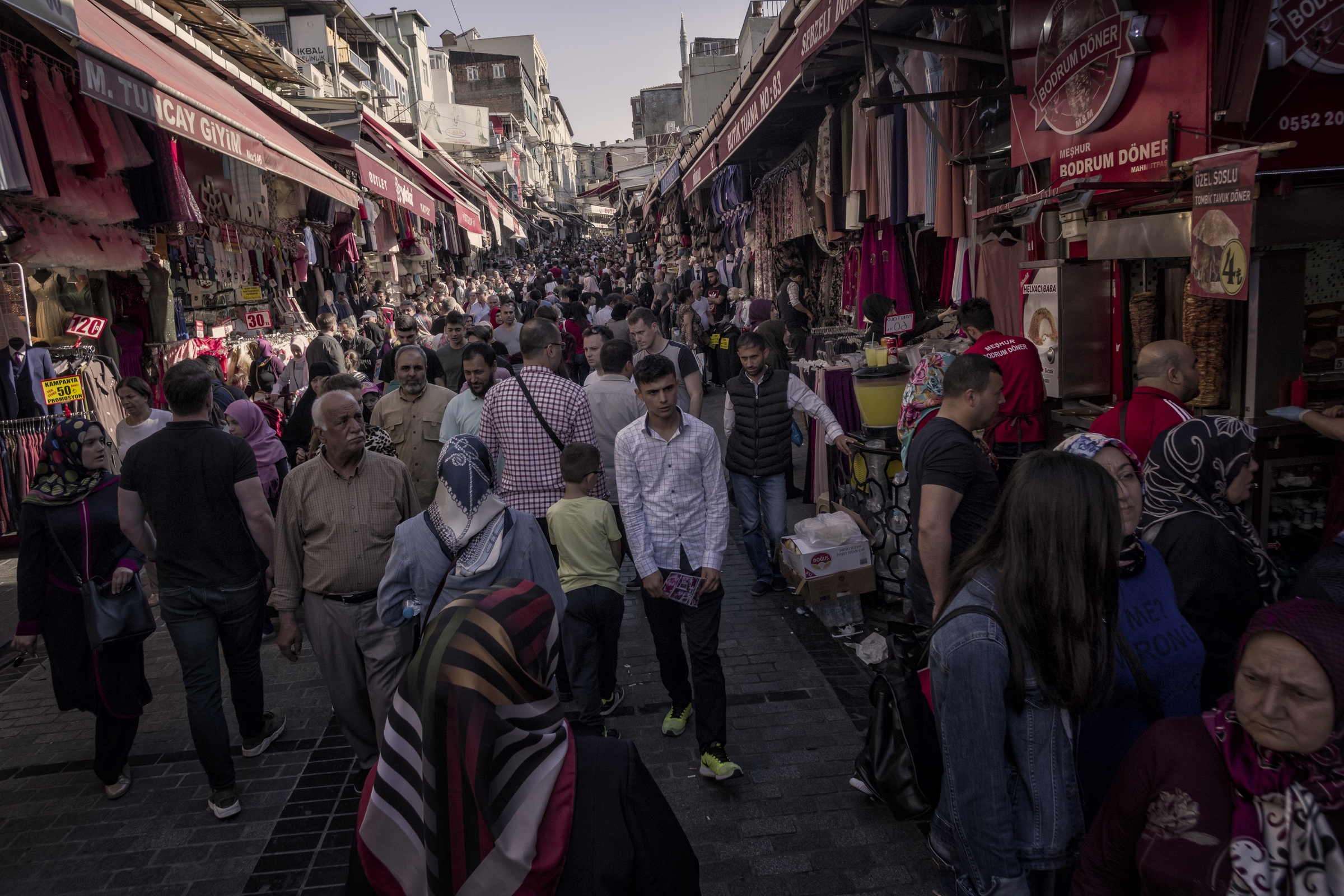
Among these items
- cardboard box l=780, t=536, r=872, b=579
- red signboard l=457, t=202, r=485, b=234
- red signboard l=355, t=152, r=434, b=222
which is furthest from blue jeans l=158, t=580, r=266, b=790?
red signboard l=457, t=202, r=485, b=234

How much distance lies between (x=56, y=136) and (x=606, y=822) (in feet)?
21.4

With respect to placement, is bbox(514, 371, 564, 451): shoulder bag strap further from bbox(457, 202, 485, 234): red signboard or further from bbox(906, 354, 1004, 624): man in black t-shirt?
bbox(457, 202, 485, 234): red signboard

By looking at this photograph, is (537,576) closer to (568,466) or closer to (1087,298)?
(568,466)

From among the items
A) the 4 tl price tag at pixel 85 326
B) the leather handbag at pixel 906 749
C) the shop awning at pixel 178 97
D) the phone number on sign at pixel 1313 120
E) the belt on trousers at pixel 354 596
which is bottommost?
the leather handbag at pixel 906 749

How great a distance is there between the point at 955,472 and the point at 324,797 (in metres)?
3.33

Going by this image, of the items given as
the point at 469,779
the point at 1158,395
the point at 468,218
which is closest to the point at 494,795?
the point at 469,779

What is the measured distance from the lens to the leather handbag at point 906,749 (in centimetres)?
247

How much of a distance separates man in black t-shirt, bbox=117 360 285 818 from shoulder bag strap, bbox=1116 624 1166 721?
354 cm

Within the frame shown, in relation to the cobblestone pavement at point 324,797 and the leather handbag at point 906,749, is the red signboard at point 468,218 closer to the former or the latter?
the cobblestone pavement at point 324,797

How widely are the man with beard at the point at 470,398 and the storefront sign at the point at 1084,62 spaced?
12.6 feet

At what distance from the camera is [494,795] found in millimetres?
1625

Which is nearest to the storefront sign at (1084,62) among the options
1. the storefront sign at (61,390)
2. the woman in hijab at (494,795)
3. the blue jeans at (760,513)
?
the blue jeans at (760,513)

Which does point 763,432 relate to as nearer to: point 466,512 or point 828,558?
point 828,558

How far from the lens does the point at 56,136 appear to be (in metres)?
5.84
